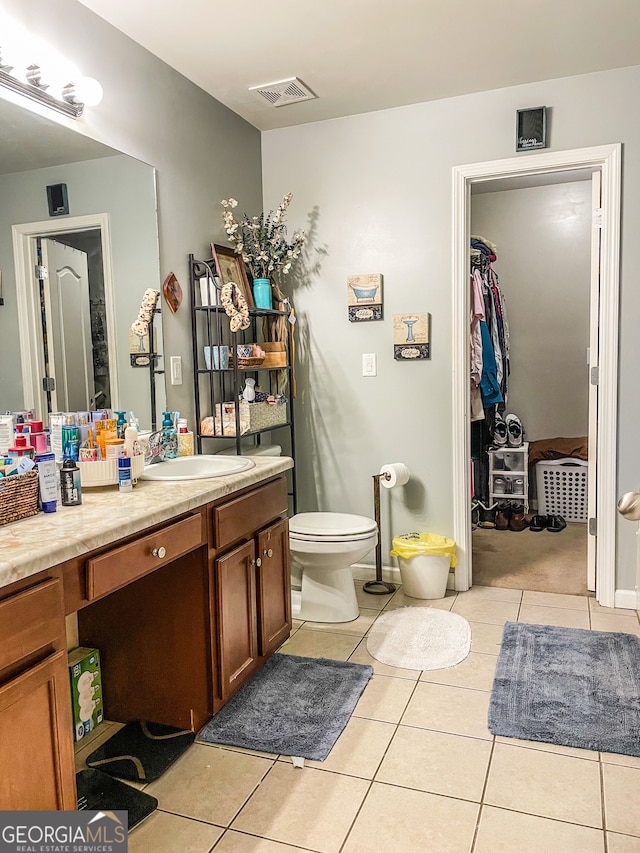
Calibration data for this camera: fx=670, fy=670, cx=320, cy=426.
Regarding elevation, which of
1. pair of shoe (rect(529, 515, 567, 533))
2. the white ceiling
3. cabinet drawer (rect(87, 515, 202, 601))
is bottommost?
pair of shoe (rect(529, 515, 567, 533))

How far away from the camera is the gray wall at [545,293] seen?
5125 mm

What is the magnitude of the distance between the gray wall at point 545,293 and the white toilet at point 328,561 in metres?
2.65

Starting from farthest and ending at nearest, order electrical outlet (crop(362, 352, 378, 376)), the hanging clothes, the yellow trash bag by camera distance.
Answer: the hanging clothes, electrical outlet (crop(362, 352, 378, 376)), the yellow trash bag

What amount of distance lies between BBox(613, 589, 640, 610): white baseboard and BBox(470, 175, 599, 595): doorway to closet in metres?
1.40

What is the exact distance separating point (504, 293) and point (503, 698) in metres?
3.69

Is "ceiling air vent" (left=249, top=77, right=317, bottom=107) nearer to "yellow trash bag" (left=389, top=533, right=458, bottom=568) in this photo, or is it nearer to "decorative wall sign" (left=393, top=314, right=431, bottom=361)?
"decorative wall sign" (left=393, top=314, right=431, bottom=361)

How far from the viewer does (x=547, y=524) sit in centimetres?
471

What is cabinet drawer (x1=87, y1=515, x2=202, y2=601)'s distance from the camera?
1610 millimetres

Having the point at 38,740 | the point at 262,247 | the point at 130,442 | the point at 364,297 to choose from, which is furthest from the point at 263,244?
the point at 38,740

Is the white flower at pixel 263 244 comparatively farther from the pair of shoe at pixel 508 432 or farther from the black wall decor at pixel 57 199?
the pair of shoe at pixel 508 432

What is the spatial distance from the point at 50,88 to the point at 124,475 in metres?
1.31

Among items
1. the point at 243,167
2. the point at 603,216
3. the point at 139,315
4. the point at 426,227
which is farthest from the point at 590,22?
the point at 139,315

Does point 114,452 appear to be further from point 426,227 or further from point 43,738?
point 426,227

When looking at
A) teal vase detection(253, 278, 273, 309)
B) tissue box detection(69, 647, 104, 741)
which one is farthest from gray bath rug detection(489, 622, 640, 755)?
teal vase detection(253, 278, 273, 309)
